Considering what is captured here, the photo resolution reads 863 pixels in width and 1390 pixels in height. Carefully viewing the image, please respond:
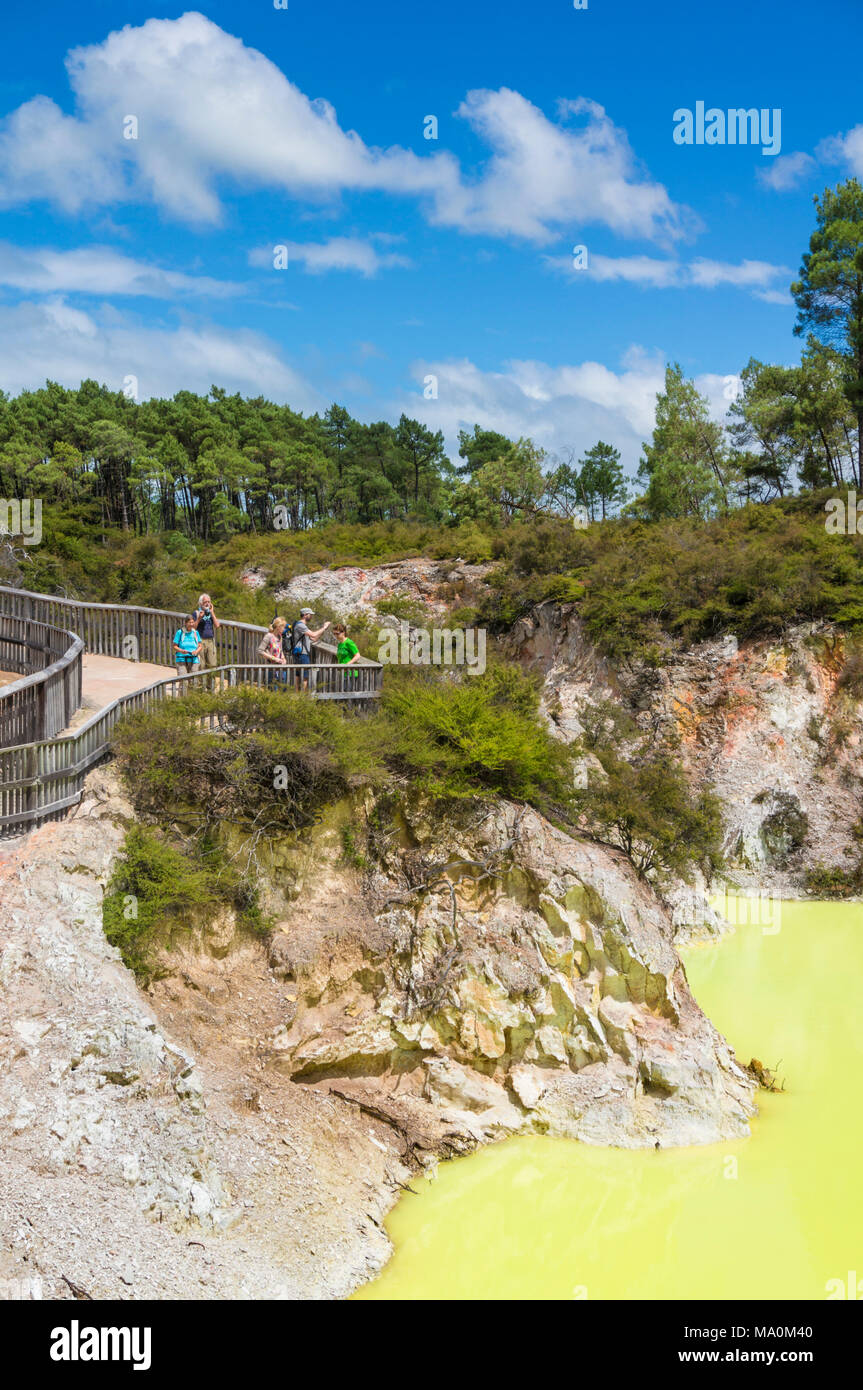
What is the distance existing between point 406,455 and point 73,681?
56319 mm

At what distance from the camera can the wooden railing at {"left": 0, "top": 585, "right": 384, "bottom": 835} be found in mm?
11211

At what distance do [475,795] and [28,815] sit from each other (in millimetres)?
6352

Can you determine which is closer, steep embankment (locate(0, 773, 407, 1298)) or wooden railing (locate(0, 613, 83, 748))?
steep embankment (locate(0, 773, 407, 1298))

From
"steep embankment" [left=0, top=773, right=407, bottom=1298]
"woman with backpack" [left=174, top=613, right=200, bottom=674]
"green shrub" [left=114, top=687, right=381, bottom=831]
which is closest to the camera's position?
"steep embankment" [left=0, top=773, right=407, bottom=1298]

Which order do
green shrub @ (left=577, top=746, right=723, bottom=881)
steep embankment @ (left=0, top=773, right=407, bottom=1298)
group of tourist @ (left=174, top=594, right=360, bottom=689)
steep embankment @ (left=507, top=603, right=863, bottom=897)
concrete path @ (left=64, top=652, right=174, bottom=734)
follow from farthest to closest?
steep embankment @ (left=507, top=603, right=863, bottom=897)
green shrub @ (left=577, top=746, right=723, bottom=881)
group of tourist @ (left=174, top=594, right=360, bottom=689)
concrete path @ (left=64, top=652, right=174, bottom=734)
steep embankment @ (left=0, top=773, right=407, bottom=1298)

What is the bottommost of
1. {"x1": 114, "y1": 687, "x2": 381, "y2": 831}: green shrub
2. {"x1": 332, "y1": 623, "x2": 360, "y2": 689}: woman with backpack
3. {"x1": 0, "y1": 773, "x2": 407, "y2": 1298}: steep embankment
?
{"x1": 0, "y1": 773, "x2": 407, "y2": 1298}: steep embankment

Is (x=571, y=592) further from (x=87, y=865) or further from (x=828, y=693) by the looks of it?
(x=87, y=865)

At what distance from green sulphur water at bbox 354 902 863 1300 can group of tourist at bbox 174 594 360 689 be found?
7.91 metres

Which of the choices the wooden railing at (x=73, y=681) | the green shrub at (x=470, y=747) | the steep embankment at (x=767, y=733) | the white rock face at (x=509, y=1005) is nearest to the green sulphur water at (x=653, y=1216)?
the white rock face at (x=509, y=1005)

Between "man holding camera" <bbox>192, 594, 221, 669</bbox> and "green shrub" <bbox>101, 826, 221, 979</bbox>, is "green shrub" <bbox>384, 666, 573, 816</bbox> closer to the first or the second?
"man holding camera" <bbox>192, 594, 221, 669</bbox>

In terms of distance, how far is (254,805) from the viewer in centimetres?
1353

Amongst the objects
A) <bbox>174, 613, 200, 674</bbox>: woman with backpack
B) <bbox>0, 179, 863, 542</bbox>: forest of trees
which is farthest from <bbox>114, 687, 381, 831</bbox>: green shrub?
<bbox>0, 179, 863, 542</bbox>: forest of trees

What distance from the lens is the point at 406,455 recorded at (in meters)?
67.2

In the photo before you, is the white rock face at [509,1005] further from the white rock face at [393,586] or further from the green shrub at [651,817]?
the white rock face at [393,586]
